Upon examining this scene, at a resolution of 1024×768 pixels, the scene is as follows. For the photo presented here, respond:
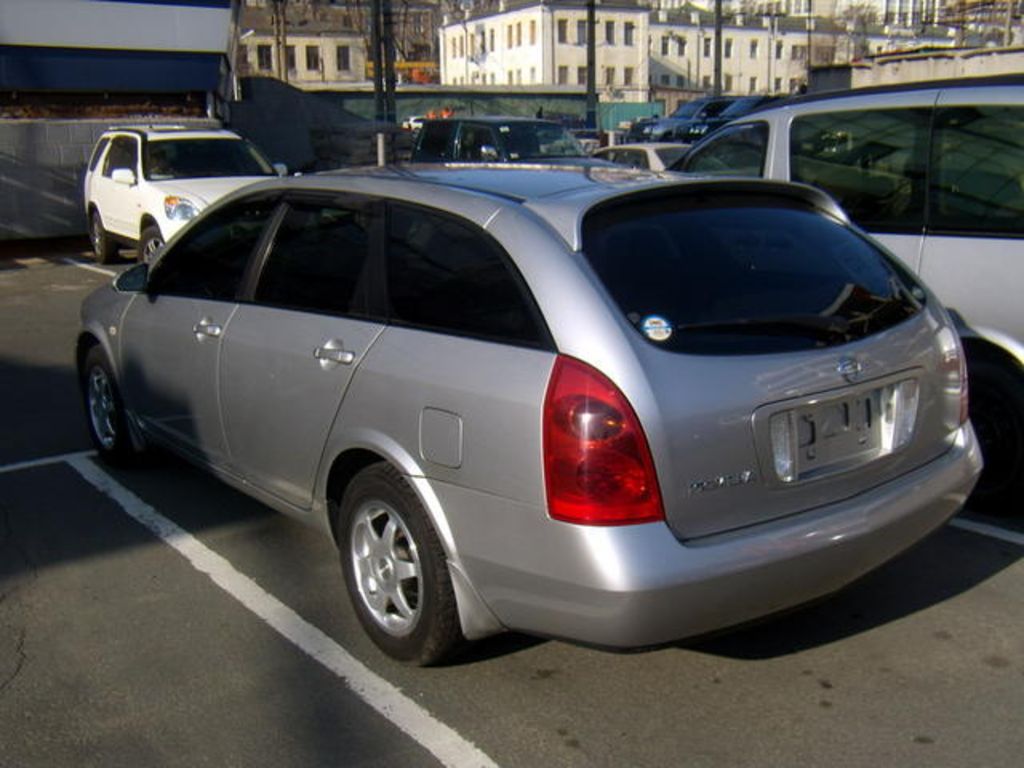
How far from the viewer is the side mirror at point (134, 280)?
5.39 metres

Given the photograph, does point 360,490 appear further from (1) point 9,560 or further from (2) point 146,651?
(1) point 9,560

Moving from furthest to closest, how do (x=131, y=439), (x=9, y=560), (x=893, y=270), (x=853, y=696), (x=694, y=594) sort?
(x=131, y=439) < (x=9, y=560) < (x=893, y=270) < (x=853, y=696) < (x=694, y=594)

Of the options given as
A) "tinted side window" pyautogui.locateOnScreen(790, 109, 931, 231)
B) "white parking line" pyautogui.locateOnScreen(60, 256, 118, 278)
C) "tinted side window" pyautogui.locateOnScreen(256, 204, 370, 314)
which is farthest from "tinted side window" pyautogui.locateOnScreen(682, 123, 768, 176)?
"white parking line" pyautogui.locateOnScreen(60, 256, 118, 278)

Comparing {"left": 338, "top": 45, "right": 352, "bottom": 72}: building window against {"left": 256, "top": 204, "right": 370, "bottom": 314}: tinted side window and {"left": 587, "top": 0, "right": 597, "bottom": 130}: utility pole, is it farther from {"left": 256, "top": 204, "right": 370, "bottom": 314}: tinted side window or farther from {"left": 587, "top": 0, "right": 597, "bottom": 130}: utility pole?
{"left": 256, "top": 204, "right": 370, "bottom": 314}: tinted side window

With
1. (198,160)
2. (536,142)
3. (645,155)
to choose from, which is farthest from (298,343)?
(536,142)

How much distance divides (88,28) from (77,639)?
17.1m

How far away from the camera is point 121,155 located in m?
13.9

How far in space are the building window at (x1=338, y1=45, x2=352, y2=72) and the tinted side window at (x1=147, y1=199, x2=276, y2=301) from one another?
9350 centimetres

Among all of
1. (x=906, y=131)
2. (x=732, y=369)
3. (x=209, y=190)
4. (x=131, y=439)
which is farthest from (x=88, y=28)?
(x=732, y=369)

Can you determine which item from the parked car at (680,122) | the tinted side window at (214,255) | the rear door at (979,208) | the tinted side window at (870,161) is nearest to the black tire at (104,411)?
the tinted side window at (214,255)

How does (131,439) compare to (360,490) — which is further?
(131,439)

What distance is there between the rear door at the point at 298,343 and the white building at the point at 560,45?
83746 millimetres

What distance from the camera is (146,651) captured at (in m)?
3.93

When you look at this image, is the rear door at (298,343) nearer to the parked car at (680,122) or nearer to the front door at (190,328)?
the front door at (190,328)
